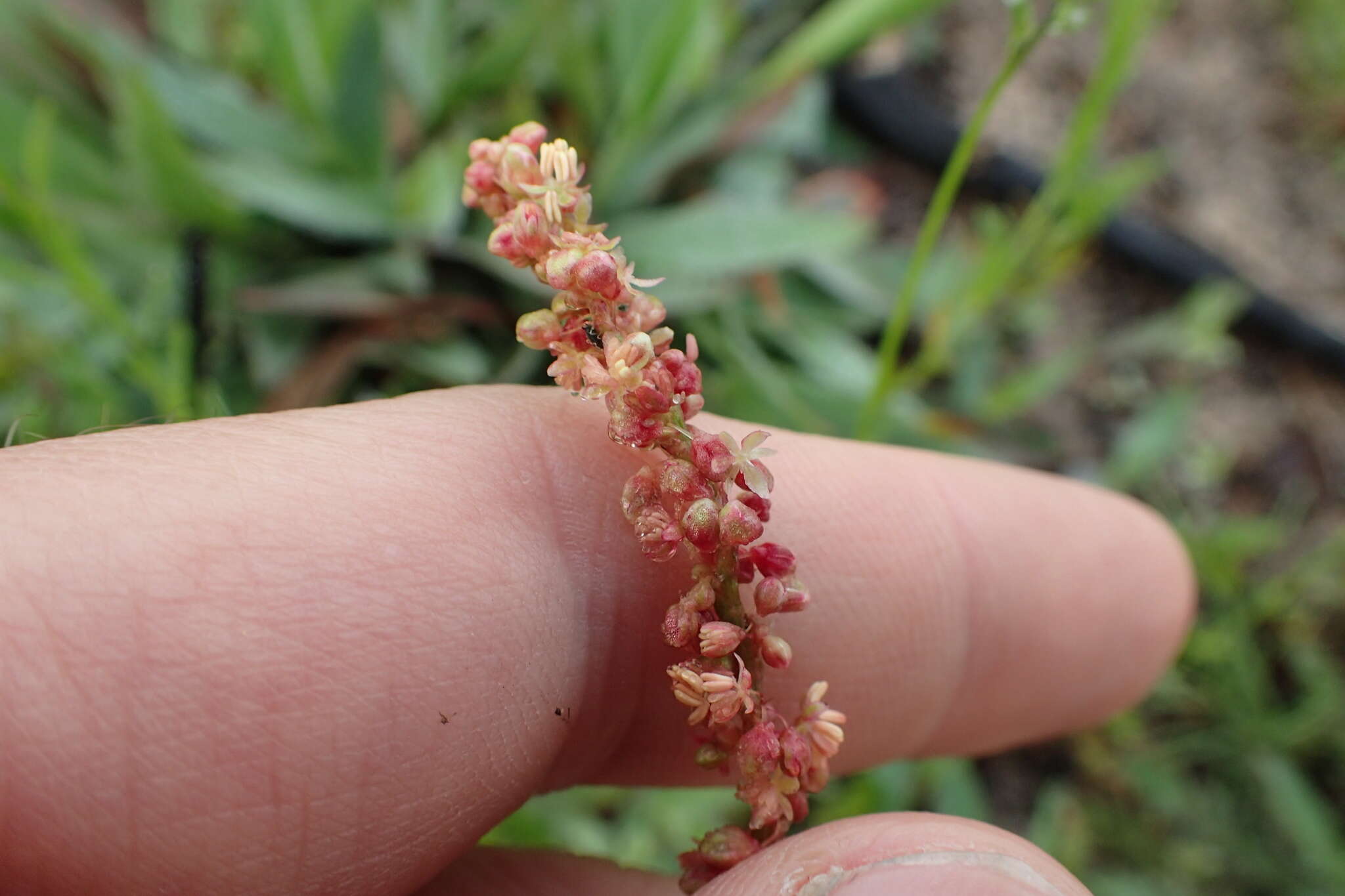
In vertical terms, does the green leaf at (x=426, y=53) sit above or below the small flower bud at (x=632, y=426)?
above

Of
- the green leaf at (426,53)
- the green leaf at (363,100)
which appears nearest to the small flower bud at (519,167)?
the green leaf at (363,100)

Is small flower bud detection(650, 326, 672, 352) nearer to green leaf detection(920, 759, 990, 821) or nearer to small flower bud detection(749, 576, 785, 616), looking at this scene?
small flower bud detection(749, 576, 785, 616)

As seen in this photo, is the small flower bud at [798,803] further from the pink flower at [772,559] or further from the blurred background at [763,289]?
the blurred background at [763,289]

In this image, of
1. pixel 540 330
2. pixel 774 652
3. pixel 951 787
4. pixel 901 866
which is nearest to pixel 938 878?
pixel 901 866

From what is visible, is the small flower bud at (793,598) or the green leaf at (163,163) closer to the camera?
the small flower bud at (793,598)

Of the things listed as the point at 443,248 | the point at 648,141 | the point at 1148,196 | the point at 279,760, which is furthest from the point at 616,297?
the point at 1148,196

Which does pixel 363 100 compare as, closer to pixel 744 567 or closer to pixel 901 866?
pixel 744 567
